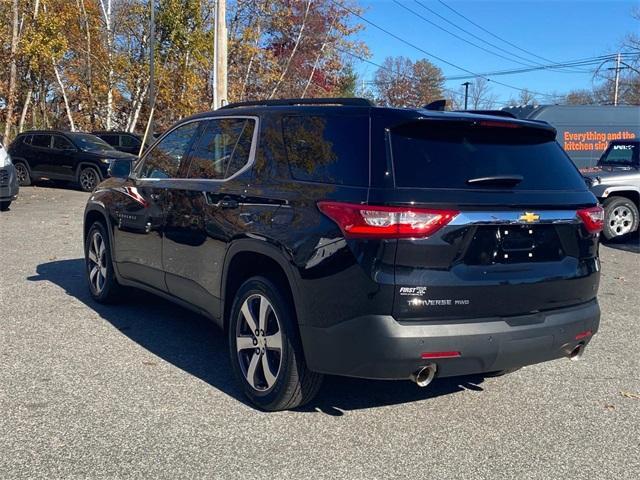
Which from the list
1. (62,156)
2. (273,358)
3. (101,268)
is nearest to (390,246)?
(273,358)

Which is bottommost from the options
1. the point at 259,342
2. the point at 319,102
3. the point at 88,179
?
the point at 259,342

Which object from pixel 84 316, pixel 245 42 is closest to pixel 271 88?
→ pixel 245 42

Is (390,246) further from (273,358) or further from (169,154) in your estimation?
(169,154)

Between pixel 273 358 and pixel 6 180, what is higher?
pixel 6 180

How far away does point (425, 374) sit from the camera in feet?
11.7

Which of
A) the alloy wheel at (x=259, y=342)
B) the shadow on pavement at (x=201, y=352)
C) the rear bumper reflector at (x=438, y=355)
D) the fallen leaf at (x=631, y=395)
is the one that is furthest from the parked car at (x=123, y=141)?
the rear bumper reflector at (x=438, y=355)

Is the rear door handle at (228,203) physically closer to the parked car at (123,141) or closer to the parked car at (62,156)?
the parked car at (62,156)

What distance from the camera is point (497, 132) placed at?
391cm

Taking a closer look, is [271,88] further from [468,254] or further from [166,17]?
[468,254]

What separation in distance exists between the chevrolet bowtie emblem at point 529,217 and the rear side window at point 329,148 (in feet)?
2.88

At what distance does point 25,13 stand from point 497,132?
72.8 feet

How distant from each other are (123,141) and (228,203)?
764 inches

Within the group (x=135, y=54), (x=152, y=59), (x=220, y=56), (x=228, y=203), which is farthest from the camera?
(x=135, y=54)

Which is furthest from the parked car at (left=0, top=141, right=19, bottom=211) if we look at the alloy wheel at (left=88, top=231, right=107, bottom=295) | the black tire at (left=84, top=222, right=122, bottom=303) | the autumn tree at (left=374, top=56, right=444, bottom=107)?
the autumn tree at (left=374, top=56, right=444, bottom=107)
